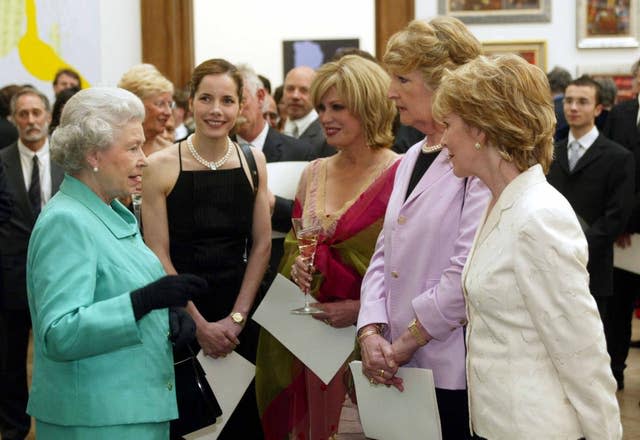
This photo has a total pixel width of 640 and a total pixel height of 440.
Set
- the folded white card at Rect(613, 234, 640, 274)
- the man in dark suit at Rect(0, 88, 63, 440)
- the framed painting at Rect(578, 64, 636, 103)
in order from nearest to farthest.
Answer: the man in dark suit at Rect(0, 88, 63, 440) → the folded white card at Rect(613, 234, 640, 274) → the framed painting at Rect(578, 64, 636, 103)

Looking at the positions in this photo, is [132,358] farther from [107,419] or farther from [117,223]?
[117,223]

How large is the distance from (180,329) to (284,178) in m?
1.59

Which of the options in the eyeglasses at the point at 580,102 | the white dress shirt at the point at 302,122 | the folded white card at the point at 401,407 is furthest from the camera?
the white dress shirt at the point at 302,122

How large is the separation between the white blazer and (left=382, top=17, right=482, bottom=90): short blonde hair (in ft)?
2.77

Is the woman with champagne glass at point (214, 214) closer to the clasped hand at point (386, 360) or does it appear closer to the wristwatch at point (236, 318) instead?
the wristwatch at point (236, 318)

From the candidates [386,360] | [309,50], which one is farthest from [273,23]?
[386,360]

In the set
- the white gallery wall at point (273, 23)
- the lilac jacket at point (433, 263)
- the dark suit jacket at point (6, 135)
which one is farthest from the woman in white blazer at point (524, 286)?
the white gallery wall at point (273, 23)

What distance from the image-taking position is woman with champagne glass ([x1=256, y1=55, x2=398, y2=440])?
11.4ft

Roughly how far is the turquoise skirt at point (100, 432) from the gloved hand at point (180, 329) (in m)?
0.22

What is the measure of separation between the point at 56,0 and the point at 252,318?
Answer: 549 centimetres

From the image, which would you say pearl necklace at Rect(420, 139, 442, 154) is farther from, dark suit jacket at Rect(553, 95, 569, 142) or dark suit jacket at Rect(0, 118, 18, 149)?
dark suit jacket at Rect(0, 118, 18, 149)

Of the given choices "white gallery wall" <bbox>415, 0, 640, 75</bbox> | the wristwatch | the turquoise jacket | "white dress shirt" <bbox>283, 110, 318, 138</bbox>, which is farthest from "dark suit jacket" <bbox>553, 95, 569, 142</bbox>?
the turquoise jacket

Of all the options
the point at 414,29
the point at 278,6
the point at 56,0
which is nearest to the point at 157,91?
the point at 414,29

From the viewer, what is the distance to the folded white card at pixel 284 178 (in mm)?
4246
